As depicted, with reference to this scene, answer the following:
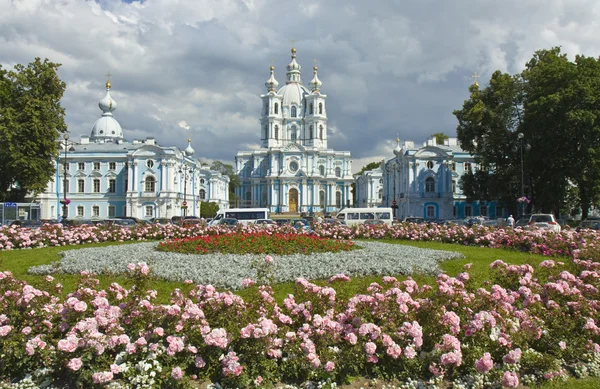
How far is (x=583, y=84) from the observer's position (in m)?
33.4

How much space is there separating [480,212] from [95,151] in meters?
50.6

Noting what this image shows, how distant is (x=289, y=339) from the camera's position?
6000 millimetres

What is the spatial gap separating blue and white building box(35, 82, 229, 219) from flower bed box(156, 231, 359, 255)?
4291cm

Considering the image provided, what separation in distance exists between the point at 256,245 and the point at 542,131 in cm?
2730

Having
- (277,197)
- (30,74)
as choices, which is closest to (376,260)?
(30,74)

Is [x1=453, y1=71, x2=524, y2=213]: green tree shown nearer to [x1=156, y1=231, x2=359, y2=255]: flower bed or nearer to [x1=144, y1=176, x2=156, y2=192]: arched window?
[x1=156, y1=231, x2=359, y2=255]: flower bed

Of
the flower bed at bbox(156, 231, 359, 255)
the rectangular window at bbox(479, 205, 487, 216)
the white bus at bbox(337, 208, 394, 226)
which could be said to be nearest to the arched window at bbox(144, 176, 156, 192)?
the white bus at bbox(337, 208, 394, 226)

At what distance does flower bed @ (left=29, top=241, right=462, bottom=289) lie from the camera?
1211cm

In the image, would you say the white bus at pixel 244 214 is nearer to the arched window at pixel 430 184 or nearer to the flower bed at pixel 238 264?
the flower bed at pixel 238 264

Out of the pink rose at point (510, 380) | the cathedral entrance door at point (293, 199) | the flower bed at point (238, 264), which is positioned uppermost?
the cathedral entrance door at point (293, 199)

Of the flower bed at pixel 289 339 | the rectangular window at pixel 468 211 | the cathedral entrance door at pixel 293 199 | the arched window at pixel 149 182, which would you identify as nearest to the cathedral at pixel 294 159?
the cathedral entrance door at pixel 293 199

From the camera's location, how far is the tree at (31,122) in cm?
3562

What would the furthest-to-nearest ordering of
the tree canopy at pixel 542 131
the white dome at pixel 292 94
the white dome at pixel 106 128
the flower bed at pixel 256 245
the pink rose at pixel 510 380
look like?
the white dome at pixel 292 94, the white dome at pixel 106 128, the tree canopy at pixel 542 131, the flower bed at pixel 256 245, the pink rose at pixel 510 380

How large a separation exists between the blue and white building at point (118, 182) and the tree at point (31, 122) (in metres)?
22.0
